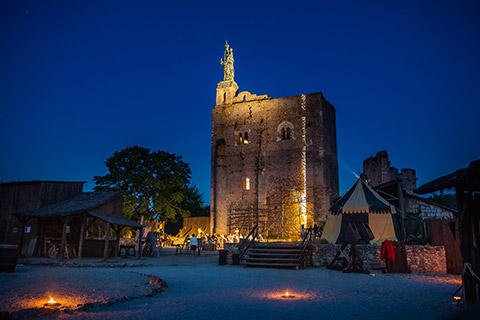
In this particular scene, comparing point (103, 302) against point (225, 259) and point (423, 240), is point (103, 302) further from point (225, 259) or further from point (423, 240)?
point (423, 240)

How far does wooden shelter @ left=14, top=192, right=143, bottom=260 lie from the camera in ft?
51.9

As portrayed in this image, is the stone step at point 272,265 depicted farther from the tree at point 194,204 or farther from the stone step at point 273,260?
the tree at point 194,204

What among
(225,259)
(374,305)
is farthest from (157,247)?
(374,305)

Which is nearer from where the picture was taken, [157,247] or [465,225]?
[465,225]

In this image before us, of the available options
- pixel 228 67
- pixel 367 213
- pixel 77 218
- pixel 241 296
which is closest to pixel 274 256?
pixel 367 213

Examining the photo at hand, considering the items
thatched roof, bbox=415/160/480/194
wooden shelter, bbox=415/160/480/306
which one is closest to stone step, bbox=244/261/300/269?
wooden shelter, bbox=415/160/480/306

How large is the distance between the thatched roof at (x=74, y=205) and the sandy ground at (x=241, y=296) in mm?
6683

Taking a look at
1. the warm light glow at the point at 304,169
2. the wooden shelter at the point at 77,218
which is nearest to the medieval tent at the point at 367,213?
the wooden shelter at the point at 77,218

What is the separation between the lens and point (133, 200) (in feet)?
96.5

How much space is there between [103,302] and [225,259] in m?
9.24

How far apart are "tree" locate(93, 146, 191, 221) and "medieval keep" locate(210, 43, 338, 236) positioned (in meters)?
3.81

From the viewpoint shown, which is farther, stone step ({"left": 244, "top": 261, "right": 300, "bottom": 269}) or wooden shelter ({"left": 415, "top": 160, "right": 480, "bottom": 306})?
stone step ({"left": 244, "top": 261, "right": 300, "bottom": 269})

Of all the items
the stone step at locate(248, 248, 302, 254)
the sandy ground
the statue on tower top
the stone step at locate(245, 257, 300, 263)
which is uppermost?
the statue on tower top

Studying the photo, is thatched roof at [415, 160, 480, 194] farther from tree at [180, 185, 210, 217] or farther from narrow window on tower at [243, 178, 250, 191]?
tree at [180, 185, 210, 217]
